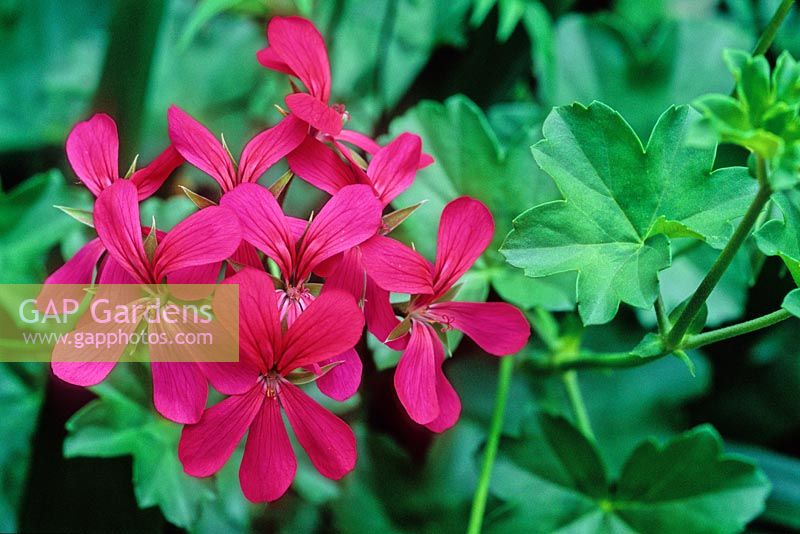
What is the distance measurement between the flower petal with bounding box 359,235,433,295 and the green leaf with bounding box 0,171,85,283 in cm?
53

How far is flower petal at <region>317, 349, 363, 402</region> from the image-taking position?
592 millimetres

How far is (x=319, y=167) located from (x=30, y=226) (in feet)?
1.70

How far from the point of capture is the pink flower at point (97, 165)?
2.16ft

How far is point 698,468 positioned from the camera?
36.5 inches

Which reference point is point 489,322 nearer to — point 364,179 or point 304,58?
point 364,179

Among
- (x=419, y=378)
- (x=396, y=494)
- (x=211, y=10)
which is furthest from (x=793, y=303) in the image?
(x=211, y=10)

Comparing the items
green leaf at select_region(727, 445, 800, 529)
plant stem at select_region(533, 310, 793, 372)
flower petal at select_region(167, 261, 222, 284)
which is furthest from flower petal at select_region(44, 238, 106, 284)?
green leaf at select_region(727, 445, 800, 529)

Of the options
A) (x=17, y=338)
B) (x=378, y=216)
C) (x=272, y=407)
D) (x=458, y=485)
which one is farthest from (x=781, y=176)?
(x=17, y=338)

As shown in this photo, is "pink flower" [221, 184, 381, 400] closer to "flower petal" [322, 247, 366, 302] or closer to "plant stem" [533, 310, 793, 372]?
"flower petal" [322, 247, 366, 302]

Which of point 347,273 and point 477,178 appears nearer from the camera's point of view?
point 347,273

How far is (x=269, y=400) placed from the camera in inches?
23.5

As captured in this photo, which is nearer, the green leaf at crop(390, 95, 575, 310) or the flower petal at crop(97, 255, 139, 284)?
the flower petal at crop(97, 255, 139, 284)

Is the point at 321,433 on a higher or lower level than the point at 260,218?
lower

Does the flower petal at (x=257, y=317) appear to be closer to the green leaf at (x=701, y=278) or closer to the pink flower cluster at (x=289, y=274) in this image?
the pink flower cluster at (x=289, y=274)
